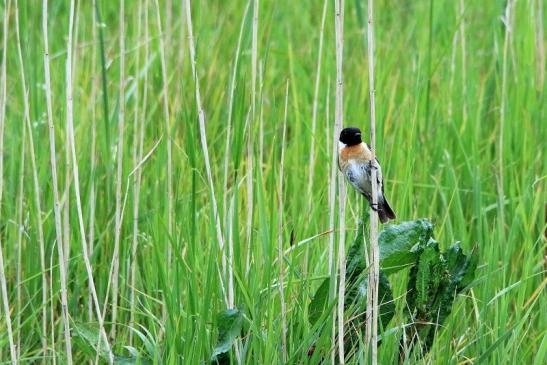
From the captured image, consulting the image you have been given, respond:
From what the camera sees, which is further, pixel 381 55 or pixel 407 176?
pixel 381 55

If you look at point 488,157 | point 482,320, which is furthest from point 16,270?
point 488,157

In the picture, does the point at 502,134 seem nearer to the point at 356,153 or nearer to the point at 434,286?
the point at 356,153

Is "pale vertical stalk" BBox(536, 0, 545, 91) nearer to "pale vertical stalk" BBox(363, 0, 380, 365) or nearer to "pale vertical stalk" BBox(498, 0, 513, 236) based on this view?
"pale vertical stalk" BBox(498, 0, 513, 236)

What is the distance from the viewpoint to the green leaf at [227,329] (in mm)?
2295

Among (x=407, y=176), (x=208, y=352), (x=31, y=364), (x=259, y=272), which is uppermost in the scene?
(x=407, y=176)

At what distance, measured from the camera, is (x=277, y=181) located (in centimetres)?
271

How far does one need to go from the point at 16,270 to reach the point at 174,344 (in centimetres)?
90

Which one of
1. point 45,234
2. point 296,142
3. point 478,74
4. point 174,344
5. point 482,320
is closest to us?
point 174,344

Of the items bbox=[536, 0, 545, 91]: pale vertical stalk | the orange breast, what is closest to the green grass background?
bbox=[536, 0, 545, 91]: pale vertical stalk

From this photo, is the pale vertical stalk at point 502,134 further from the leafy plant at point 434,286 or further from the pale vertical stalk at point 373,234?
the pale vertical stalk at point 373,234

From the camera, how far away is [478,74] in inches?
160

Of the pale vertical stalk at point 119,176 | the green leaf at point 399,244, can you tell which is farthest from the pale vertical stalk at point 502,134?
the pale vertical stalk at point 119,176

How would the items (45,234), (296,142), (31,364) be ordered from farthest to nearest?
(296,142) → (45,234) → (31,364)

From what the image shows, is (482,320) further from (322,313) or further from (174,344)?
(174,344)
